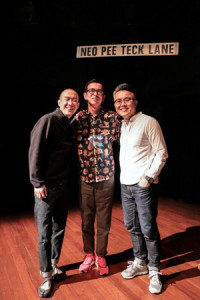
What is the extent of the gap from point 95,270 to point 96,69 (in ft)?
15.6

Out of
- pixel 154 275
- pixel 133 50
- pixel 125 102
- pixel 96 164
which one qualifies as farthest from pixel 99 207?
pixel 133 50

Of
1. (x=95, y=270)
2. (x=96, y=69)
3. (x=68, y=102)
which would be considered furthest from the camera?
(x=96, y=69)

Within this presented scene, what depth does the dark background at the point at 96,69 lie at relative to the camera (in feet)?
14.3

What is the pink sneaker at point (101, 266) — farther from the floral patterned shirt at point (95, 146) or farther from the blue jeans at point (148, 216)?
the floral patterned shirt at point (95, 146)

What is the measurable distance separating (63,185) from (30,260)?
110cm

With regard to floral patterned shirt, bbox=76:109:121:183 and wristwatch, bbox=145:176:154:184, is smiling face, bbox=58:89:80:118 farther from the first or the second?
wristwatch, bbox=145:176:154:184

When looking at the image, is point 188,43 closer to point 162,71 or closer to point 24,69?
point 162,71

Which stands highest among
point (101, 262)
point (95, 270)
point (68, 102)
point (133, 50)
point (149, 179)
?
point (133, 50)

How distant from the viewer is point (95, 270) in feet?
7.05

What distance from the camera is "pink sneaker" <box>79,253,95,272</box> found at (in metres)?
2.11

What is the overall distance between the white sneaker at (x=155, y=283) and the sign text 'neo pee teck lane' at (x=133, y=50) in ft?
6.97

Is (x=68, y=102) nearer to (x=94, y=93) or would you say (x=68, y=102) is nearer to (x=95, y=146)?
(x=94, y=93)

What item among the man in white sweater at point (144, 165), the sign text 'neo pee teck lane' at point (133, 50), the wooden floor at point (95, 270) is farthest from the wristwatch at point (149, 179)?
the sign text 'neo pee teck lane' at point (133, 50)

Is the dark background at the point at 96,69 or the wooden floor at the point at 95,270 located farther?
the dark background at the point at 96,69
